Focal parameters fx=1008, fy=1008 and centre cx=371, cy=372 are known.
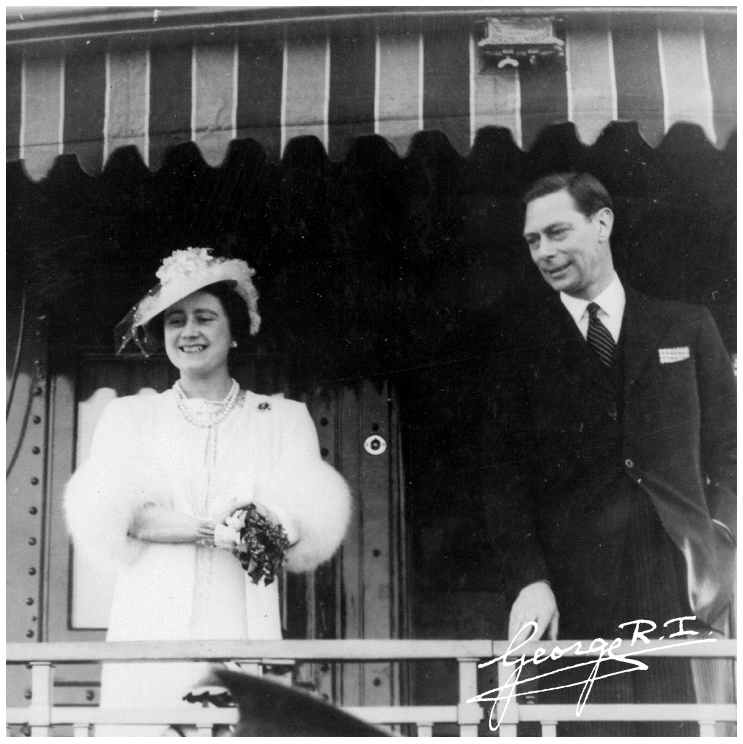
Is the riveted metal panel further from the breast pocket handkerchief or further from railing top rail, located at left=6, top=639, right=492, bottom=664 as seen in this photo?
the breast pocket handkerchief

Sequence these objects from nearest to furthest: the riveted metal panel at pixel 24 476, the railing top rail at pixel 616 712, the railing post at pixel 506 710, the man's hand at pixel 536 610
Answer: the railing top rail at pixel 616 712, the railing post at pixel 506 710, the man's hand at pixel 536 610, the riveted metal panel at pixel 24 476

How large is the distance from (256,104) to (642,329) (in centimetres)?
179

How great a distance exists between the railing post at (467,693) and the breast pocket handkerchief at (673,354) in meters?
1.42

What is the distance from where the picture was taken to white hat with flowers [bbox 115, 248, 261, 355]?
411 centimetres

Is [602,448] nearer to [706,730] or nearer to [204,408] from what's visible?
[706,730]

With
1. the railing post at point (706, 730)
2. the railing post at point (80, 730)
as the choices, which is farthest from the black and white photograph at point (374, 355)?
the railing post at point (80, 730)

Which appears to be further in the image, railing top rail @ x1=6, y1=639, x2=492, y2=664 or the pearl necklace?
the pearl necklace

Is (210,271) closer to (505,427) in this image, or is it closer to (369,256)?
(369,256)

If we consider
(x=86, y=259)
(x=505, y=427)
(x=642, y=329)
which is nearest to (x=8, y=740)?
(x=86, y=259)

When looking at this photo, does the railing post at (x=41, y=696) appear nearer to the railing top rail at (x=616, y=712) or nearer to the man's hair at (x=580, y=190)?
the railing top rail at (x=616, y=712)

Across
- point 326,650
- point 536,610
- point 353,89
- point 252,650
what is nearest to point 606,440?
point 536,610

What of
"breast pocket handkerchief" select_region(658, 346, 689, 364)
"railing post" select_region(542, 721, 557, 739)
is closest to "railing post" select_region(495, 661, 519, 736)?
"railing post" select_region(542, 721, 557, 739)
